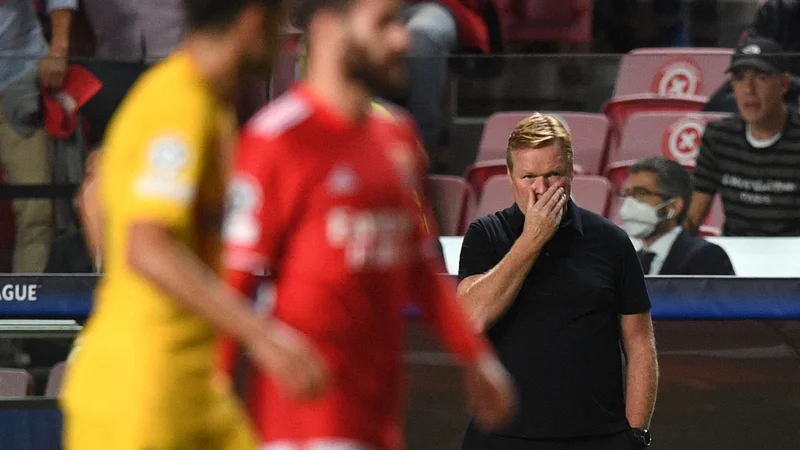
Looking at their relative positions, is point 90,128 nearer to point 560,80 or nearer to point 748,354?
point 560,80

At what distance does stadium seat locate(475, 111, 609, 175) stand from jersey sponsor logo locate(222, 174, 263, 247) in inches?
149

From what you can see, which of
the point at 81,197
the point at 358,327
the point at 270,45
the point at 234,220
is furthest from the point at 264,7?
the point at 81,197

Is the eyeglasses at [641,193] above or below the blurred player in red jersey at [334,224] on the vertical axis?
below

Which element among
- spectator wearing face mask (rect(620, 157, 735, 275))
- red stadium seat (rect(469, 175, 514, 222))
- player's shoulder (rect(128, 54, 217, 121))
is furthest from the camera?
red stadium seat (rect(469, 175, 514, 222))

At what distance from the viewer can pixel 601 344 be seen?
13.1 feet

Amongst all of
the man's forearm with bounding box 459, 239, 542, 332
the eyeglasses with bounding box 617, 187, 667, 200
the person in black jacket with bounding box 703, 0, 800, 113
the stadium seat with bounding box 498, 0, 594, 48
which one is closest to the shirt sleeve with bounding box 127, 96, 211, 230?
the man's forearm with bounding box 459, 239, 542, 332

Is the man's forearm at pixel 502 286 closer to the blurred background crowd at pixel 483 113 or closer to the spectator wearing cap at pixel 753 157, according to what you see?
the blurred background crowd at pixel 483 113

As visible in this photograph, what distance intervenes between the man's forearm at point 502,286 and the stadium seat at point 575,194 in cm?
226

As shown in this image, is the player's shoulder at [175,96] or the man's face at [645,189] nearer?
the player's shoulder at [175,96]

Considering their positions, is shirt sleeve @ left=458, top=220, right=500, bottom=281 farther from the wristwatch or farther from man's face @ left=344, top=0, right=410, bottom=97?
man's face @ left=344, top=0, right=410, bottom=97

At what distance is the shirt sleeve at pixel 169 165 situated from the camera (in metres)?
2.44

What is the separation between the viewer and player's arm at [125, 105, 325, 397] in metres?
2.39

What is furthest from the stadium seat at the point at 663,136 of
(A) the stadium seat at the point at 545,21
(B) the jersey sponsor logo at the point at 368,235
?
(B) the jersey sponsor logo at the point at 368,235

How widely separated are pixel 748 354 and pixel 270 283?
312cm
